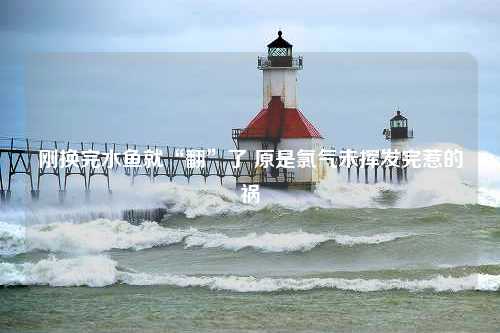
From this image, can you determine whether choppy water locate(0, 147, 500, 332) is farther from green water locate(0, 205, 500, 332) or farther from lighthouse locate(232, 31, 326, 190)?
lighthouse locate(232, 31, 326, 190)

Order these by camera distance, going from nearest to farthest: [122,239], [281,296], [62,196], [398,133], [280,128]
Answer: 1. [281,296]
2. [122,239]
3. [62,196]
4. [280,128]
5. [398,133]

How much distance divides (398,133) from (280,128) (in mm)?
11930

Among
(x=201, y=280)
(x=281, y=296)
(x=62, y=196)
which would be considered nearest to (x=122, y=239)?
(x=62, y=196)

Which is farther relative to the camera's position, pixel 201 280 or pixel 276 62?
pixel 276 62

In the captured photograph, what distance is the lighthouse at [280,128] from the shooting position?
4769cm

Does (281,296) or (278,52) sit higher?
(278,52)

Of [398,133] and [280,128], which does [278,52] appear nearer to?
[280,128]

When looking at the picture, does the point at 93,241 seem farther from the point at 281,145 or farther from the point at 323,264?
the point at 281,145

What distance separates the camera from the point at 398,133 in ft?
190

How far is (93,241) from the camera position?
1112 inches

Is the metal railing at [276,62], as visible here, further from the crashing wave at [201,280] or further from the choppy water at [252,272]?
the crashing wave at [201,280]

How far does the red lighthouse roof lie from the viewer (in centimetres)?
4781

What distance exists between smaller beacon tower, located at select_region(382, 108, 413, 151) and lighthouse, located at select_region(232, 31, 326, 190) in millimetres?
9665

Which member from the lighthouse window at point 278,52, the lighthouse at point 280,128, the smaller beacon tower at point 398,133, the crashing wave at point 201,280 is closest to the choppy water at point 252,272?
the crashing wave at point 201,280
